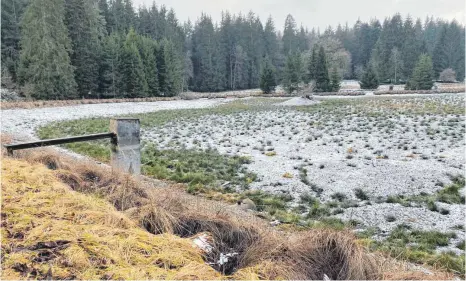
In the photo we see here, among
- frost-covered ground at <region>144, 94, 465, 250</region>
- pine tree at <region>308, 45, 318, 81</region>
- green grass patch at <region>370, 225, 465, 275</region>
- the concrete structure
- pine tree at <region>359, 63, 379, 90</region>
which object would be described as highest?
pine tree at <region>308, 45, 318, 81</region>

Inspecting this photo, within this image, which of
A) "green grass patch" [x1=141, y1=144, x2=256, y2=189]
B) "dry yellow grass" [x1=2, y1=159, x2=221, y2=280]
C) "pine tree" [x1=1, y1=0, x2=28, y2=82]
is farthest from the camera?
"pine tree" [x1=1, y1=0, x2=28, y2=82]

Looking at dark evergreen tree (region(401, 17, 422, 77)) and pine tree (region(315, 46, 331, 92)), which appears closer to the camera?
pine tree (region(315, 46, 331, 92))

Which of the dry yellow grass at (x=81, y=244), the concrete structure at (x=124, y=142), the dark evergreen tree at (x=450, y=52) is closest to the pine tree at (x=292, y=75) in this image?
the dark evergreen tree at (x=450, y=52)

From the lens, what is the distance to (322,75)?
4931 cm

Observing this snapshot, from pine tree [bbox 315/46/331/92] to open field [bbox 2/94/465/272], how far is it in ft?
118

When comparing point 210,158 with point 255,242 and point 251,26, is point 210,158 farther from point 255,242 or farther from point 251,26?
point 251,26

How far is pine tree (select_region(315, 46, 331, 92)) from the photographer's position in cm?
4906

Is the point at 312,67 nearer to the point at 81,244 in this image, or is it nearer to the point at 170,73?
the point at 170,73

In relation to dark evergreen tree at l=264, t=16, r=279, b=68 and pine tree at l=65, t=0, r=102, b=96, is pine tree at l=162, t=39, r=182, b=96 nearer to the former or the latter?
pine tree at l=65, t=0, r=102, b=96

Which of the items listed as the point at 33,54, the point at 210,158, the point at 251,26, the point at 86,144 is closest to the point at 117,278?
the point at 210,158

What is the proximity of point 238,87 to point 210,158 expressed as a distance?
207 ft

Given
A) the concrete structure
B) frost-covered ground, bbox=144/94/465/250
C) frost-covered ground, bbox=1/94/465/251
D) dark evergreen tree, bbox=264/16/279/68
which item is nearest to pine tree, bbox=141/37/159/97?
frost-covered ground, bbox=1/94/465/251

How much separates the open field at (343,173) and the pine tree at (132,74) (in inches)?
1129

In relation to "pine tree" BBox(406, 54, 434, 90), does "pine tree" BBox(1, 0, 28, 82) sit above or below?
above
